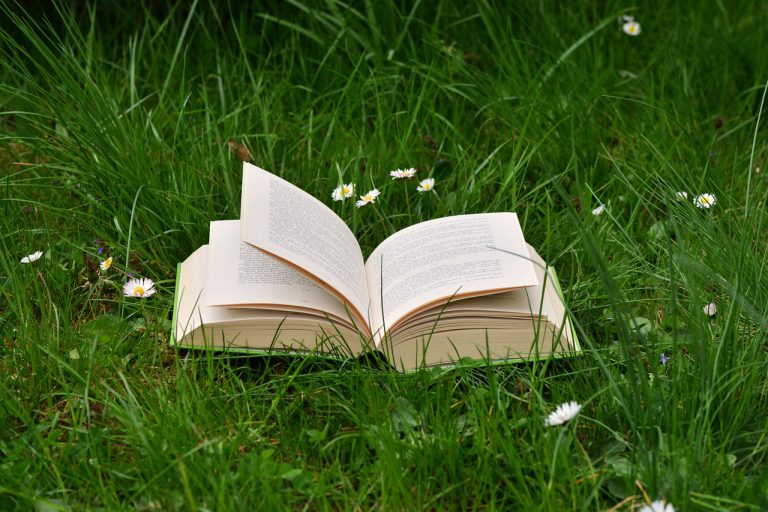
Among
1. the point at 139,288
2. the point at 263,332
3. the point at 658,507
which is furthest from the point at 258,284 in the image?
the point at 658,507

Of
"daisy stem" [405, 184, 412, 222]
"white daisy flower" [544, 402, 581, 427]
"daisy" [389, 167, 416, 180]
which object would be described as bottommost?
"white daisy flower" [544, 402, 581, 427]

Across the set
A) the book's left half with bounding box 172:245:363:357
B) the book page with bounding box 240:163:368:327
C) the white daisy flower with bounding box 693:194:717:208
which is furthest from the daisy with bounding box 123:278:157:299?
the white daisy flower with bounding box 693:194:717:208

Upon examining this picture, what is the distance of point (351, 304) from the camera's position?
74.0 inches

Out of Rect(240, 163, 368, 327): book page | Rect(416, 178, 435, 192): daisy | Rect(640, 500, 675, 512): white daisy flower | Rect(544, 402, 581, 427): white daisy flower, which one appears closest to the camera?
Rect(640, 500, 675, 512): white daisy flower

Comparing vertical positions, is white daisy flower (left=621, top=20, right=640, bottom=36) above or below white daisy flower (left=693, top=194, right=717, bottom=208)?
above

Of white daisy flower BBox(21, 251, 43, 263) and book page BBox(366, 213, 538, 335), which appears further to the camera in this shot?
white daisy flower BBox(21, 251, 43, 263)

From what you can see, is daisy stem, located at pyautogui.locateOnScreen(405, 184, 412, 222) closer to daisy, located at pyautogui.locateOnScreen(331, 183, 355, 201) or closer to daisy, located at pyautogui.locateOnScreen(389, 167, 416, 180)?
daisy, located at pyautogui.locateOnScreen(389, 167, 416, 180)

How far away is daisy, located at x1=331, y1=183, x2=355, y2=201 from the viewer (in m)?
2.33

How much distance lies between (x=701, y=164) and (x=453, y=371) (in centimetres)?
117

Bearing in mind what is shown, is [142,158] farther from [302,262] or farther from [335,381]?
[335,381]

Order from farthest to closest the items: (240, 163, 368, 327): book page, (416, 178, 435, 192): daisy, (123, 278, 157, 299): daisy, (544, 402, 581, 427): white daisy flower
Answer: (416, 178, 435, 192): daisy < (123, 278, 157, 299): daisy < (240, 163, 368, 327): book page < (544, 402, 581, 427): white daisy flower

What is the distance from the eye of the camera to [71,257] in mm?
2252

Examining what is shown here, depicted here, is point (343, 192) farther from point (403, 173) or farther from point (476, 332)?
point (476, 332)

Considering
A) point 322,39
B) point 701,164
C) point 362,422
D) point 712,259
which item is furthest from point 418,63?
point 362,422
